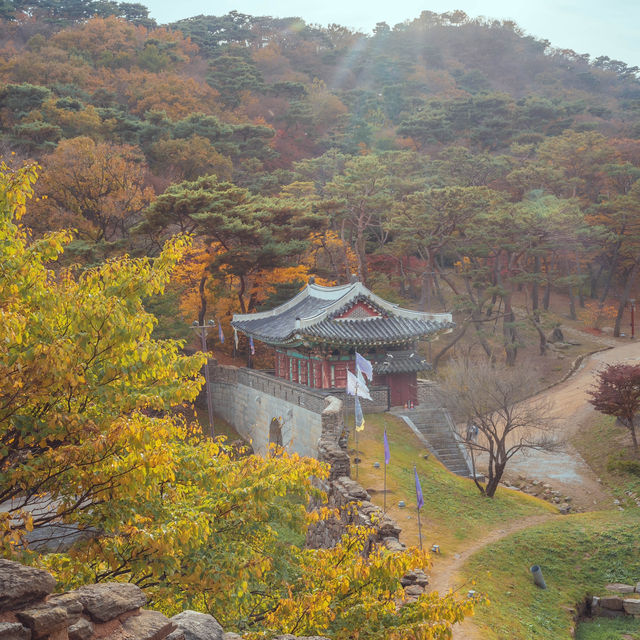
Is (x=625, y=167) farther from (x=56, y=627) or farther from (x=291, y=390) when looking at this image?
(x=56, y=627)

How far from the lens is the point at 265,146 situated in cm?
6012

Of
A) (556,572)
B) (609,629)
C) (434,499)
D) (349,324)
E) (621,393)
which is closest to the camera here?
(609,629)

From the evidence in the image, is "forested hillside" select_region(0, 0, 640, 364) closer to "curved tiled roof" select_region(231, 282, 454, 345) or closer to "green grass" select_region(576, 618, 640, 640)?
"curved tiled roof" select_region(231, 282, 454, 345)

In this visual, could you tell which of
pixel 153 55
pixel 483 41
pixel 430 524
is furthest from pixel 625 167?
pixel 483 41

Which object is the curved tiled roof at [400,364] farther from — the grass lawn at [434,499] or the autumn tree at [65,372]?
the autumn tree at [65,372]

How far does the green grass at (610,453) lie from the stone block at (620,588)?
8.02 metres

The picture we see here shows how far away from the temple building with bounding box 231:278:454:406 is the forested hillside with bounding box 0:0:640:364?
8.63 m

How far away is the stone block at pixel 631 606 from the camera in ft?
49.7

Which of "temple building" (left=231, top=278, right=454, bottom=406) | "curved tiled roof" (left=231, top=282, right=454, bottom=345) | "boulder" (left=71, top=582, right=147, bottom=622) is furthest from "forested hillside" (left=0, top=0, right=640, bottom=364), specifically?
"boulder" (left=71, top=582, right=147, bottom=622)

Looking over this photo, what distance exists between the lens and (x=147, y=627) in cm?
611

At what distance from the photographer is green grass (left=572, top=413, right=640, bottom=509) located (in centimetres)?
2580

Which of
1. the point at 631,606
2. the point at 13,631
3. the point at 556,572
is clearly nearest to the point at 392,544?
the point at 556,572

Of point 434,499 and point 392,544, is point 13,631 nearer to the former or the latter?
point 392,544

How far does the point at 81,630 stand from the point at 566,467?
2773 cm
